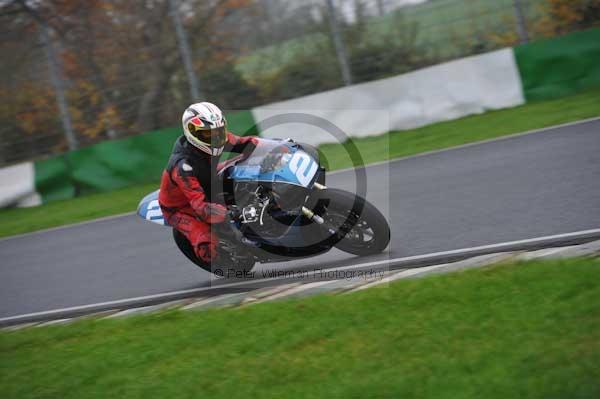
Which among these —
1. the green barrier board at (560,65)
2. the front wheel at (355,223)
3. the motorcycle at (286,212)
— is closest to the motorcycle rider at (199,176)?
the motorcycle at (286,212)

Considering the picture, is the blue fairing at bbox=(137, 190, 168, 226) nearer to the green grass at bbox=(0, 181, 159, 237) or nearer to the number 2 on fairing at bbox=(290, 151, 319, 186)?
the number 2 on fairing at bbox=(290, 151, 319, 186)

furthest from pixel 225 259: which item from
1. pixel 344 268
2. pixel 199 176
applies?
pixel 344 268

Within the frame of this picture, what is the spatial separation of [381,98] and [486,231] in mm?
6748

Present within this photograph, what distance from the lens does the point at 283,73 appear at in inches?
528

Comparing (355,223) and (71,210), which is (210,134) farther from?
(71,210)

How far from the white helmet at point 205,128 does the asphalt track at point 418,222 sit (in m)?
1.46

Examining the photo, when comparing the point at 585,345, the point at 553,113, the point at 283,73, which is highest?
the point at 283,73

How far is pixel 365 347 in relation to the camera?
4.37 m

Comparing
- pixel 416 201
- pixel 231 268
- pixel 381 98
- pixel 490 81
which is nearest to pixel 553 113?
pixel 490 81

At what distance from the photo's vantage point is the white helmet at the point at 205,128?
233 inches

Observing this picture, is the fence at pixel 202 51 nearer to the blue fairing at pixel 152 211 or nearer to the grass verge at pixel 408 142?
the grass verge at pixel 408 142

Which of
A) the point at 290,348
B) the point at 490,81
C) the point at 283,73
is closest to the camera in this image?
the point at 290,348

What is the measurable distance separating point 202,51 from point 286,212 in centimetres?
853

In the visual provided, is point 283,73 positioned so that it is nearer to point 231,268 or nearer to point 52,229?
point 52,229
